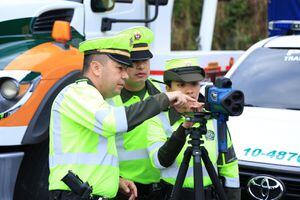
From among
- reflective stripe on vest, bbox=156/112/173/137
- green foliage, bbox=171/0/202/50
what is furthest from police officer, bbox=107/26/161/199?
green foliage, bbox=171/0/202/50

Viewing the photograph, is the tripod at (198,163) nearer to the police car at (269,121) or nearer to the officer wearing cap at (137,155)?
the officer wearing cap at (137,155)

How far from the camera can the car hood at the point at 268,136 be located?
3900 mm

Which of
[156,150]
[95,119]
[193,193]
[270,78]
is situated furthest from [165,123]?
[270,78]

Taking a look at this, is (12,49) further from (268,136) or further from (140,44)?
(268,136)

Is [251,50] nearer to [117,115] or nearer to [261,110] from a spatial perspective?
[261,110]

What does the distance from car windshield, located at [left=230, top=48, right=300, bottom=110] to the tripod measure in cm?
171

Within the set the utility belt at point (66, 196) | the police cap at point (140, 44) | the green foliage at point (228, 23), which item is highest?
the police cap at point (140, 44)

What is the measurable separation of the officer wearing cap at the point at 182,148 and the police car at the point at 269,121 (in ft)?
1.78

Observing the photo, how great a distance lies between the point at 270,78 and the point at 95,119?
2.39 metres

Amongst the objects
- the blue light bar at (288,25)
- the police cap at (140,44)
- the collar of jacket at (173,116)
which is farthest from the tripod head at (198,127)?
the blue light bar at (288,25)

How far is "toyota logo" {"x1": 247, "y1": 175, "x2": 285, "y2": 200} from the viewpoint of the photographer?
377cm

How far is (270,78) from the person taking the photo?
491 centimetres

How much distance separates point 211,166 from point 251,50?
99.9 inches

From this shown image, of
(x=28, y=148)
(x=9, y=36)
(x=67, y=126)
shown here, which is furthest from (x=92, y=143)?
(x=9, y=36)
